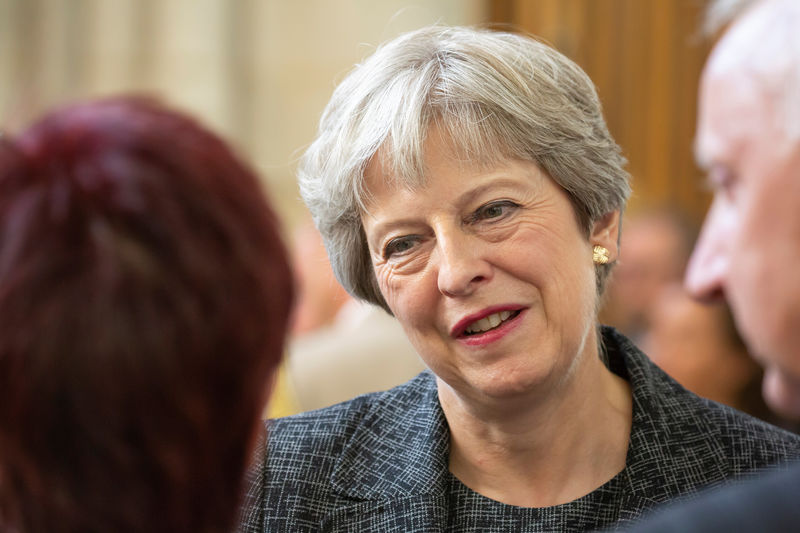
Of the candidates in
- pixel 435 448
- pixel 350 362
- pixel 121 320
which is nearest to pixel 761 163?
pixel 121 320

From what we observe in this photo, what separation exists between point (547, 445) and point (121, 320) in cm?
132

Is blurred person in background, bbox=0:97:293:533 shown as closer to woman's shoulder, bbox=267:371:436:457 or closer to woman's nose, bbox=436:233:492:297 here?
woman's nose, bbox=436:233:492:297

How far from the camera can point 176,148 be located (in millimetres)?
1120

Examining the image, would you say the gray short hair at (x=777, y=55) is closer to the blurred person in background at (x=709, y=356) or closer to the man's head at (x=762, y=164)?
the man's head at (x=762, y=164)

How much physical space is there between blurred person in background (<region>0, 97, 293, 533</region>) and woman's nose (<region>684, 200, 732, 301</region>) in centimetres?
58

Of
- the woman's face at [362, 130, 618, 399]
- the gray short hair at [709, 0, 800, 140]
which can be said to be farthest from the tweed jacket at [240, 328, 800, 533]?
the gray short hair at [709, 0, 800, 140]

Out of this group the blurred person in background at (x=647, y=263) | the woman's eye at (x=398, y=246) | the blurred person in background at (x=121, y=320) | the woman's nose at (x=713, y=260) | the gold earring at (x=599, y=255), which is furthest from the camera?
the blurred person in background at (x=647, y=263)

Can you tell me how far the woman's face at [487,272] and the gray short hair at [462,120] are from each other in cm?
4

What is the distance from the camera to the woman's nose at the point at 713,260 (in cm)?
127

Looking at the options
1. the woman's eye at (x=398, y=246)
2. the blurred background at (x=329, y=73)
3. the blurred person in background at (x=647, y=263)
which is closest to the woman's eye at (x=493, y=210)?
the woman's eye at (x=398, y=246)

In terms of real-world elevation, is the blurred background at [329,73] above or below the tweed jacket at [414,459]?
above

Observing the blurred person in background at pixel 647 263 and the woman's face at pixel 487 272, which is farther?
the blurred person in background at pixel 647 263

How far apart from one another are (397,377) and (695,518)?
11.1 feet

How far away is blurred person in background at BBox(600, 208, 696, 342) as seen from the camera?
4867 mm
